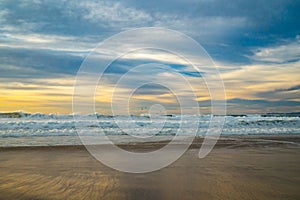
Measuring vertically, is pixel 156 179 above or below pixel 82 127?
below

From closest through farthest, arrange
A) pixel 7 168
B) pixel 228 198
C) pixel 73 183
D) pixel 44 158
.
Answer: pixel 228 198 → pixel 73 183 → pixel 7 168 → pixel 44 158

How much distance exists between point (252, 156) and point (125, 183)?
15.8 feet

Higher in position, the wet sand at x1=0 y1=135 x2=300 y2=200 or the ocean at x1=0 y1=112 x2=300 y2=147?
the ocean at x1=0 y1=112 x2=300 y2=147

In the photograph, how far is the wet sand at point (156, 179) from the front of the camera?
460cm

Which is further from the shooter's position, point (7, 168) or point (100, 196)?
point (7, 168)

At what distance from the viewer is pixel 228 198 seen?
4391 millimetres

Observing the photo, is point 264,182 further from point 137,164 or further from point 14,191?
point 14,191

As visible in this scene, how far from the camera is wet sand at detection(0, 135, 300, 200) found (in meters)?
4.60

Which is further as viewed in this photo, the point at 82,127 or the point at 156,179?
the point at 82,127

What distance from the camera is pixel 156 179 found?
564 cm

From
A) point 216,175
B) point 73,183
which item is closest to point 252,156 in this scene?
point 216,175

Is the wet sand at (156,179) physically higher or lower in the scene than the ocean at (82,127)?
lower

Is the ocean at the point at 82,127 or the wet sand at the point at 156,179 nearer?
the wet sand at the point at 156,179

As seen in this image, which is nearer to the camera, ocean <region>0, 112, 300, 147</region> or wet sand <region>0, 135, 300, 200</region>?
wet sand <region>0, 135, 300, 200</region>
